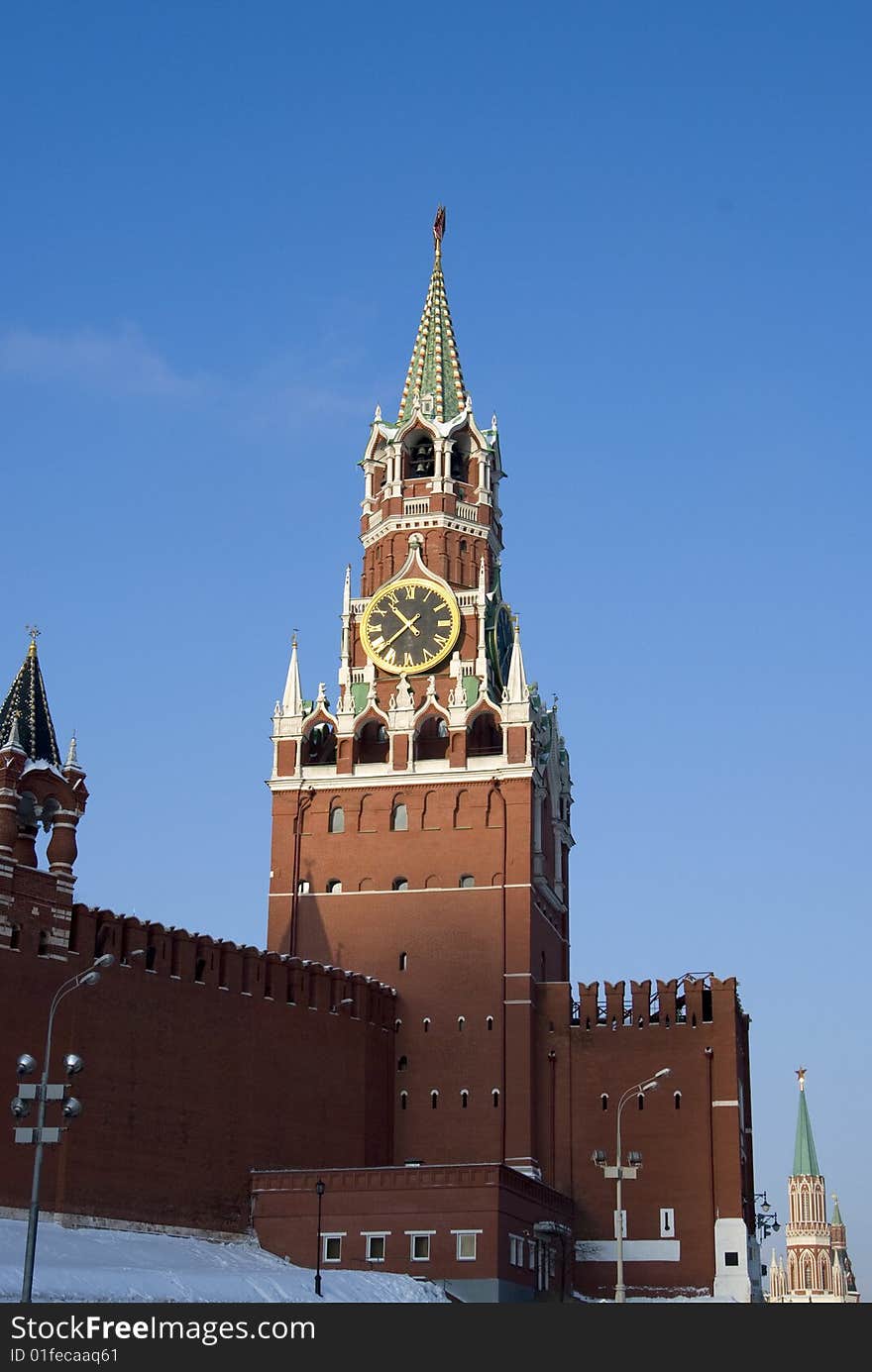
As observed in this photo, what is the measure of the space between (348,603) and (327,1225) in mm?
30470

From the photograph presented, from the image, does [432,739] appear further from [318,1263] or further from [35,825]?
[318,1263]

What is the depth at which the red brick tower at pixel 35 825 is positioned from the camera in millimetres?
62312

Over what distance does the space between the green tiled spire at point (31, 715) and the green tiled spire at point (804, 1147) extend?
444 ft

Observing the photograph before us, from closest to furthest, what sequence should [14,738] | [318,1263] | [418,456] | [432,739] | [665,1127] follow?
[14,738]
[318,1263]
[665,1127]
[432,739]
[418,456]

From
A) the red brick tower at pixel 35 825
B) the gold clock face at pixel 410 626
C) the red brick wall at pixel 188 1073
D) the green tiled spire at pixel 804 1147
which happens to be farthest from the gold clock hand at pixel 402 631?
the green tiled spire at pixel 804 1147

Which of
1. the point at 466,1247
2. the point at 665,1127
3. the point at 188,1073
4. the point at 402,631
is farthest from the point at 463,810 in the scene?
the point at 466,1247

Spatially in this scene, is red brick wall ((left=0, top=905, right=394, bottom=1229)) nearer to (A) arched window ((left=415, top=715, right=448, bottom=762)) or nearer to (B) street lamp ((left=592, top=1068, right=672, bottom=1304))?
(B) street lamp ((left=592, top=1068, right=672, bottom=1304))

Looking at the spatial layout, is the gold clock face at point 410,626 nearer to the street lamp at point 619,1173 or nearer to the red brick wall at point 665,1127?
the red brick wall at point 665,1127

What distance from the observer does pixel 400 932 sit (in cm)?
8250

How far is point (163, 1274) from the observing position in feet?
188

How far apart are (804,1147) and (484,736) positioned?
116923 millimetres
